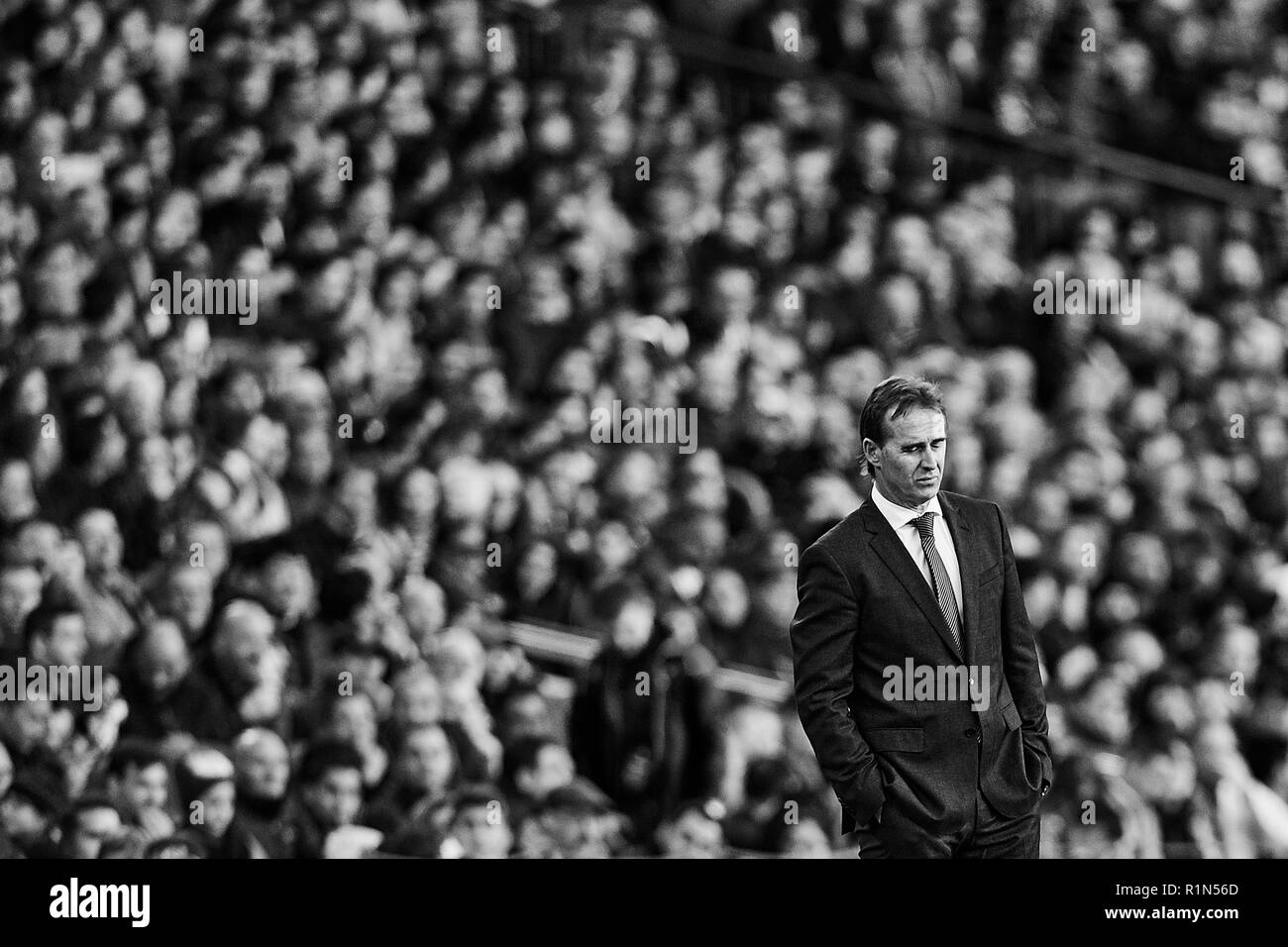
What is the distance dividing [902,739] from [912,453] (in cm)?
34

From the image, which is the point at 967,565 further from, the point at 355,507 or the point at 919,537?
the point at 355,507

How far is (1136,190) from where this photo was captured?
19.0 ft

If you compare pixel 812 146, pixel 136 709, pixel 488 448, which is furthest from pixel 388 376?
pixel 812 146

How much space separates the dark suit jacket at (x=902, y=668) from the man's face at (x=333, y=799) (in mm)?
2504

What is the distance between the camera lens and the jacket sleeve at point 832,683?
221 cm

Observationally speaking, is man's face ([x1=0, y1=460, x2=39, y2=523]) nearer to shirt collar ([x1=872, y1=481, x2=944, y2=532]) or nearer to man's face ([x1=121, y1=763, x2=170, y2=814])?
man's face ([x1=121, y1=763, x2=170, y2=814])

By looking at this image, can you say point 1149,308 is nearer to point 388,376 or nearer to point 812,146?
point 812,146

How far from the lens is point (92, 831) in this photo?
4.46 meters

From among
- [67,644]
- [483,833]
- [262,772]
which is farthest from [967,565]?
[67,644]

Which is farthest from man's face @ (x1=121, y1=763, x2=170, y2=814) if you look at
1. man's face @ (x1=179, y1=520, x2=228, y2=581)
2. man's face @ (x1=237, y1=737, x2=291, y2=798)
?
man's face @ (x1=179, y1=520, x2=228, y2=581)

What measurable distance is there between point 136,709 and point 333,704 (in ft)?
1.58

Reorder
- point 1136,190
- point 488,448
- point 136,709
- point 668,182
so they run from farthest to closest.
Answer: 1. point 1136,190
2. point 668,182
3. point 488,448
4. point 136,709

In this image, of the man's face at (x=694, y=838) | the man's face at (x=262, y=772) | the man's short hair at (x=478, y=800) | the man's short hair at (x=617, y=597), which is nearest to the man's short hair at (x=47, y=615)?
the man's face at (x=262, y=772)

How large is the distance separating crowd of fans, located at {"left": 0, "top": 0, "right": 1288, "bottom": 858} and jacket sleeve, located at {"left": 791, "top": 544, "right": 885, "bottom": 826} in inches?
98.1
